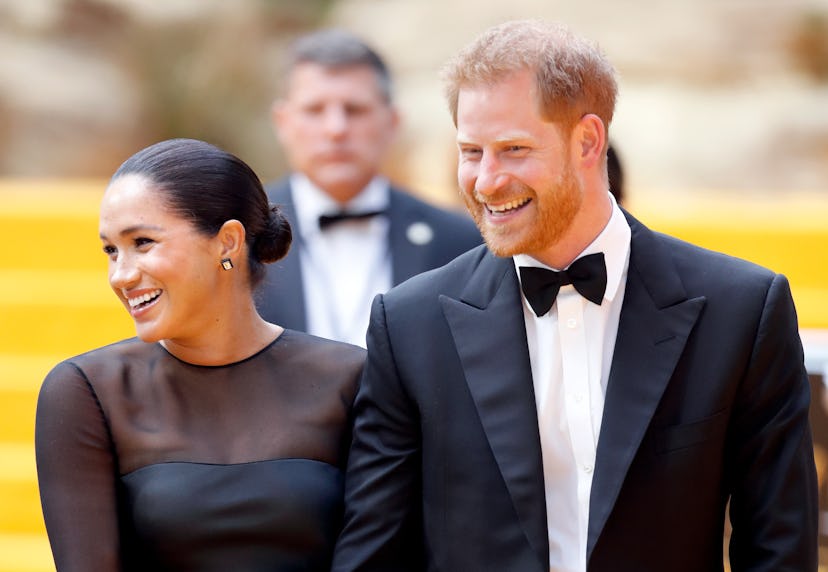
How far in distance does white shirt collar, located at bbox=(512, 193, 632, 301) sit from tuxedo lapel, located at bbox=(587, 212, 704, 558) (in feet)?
0.06

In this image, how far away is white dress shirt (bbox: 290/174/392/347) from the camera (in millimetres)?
4387

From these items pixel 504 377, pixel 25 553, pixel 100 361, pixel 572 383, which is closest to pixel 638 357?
pixel 572 383

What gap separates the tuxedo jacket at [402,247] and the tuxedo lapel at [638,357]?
1.79 meters

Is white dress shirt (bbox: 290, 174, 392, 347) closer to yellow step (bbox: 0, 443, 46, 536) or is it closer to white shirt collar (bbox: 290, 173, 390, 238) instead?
white shirt collar (bbox: 290, 173, 390, 238)

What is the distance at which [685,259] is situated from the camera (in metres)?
2.56

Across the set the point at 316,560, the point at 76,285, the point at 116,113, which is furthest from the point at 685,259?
the point at 116,113

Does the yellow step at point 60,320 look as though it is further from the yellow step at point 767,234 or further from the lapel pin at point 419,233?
the yellow step at point 767,234

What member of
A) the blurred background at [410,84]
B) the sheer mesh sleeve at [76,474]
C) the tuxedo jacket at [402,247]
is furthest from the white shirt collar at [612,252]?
the blurred background at [410,84]

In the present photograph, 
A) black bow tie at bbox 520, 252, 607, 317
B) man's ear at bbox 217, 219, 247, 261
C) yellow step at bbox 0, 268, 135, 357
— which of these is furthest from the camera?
yellow step at bbox 0, 268, 135, 357

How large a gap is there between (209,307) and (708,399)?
103 centimetres

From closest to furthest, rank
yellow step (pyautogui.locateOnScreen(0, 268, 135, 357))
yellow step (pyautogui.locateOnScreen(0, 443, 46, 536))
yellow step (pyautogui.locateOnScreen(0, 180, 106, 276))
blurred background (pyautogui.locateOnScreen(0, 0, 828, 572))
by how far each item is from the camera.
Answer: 1. yellow step (pyautogui.locateOnScreen(0, 443, 46, 536))
2. yellow step (pyautogui.locateOnScreen(0, 268, 135, 357))
3. yellow step (pyautogui.locateOnScreen(0, 180, 106, 276))
4. blurred background (pyautogui.locateOnScreen(0, 0, 828, 572))

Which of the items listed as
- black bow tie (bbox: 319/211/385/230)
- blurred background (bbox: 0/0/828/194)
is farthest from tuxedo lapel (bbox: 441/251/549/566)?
blurred background (bbox: 0/0/828/194)

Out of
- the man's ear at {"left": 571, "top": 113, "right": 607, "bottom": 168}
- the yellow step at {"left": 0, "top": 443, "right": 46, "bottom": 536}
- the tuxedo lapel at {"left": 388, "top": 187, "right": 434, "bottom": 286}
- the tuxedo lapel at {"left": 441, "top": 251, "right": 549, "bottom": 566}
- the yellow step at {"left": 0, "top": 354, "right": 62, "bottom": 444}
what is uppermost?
the man's ear at {"left": 571, "top": 113, "right": 607, "bottom": 168}

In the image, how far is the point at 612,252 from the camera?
2.55 metres
